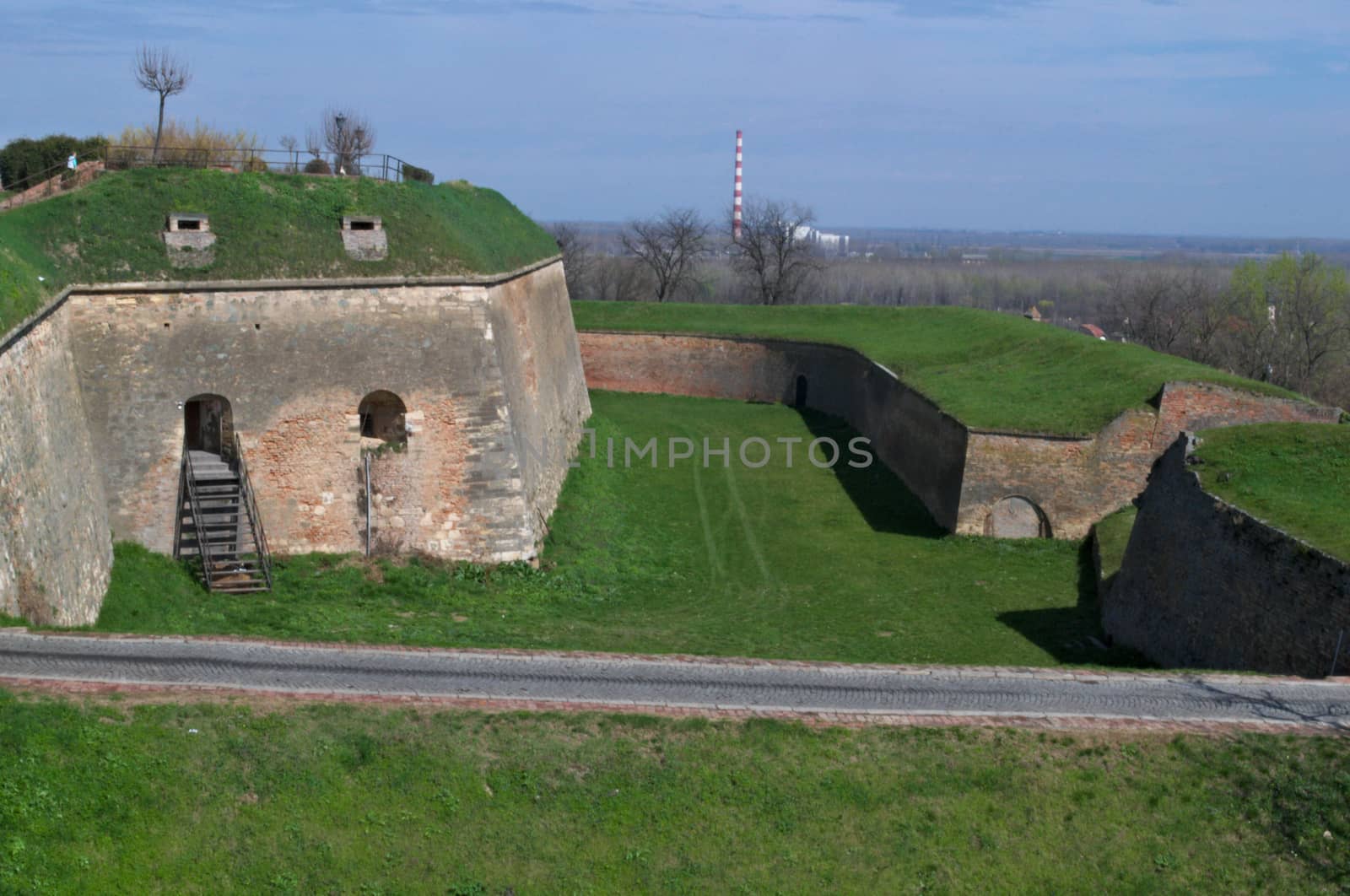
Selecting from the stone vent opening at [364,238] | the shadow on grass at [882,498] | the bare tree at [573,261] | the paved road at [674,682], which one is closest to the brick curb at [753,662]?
the paved road at [674,682]

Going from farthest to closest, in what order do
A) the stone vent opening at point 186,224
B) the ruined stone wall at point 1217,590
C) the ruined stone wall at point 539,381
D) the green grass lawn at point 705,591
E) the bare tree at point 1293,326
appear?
1. the bare tree at point 1293,326
2. the ruined stone wall at point 539,381
3. the stone vent opening at point 186,224
4. the green grass lawn at point 705,591
5. the ruined stone wall at point 1217,590

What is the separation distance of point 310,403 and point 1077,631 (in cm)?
1222

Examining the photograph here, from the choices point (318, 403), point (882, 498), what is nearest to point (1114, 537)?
point (882, 498)

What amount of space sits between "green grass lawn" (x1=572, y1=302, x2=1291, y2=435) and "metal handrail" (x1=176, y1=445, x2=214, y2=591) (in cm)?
1393

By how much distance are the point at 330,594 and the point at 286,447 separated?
2.49 meters

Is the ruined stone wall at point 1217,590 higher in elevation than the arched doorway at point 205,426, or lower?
lower

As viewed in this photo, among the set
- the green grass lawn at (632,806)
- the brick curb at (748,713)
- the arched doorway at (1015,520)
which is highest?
the brick curb at (748,713)

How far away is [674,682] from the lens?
12.3m

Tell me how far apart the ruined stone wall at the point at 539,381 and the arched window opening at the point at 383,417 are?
1.75m

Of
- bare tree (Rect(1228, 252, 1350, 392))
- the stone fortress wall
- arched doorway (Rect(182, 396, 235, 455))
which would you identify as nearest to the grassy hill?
the stone fortress wall

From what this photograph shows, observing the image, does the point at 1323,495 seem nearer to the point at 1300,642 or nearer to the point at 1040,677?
the point at 1300,642

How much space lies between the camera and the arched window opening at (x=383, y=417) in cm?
1950

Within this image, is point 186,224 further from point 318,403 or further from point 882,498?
point 882,498

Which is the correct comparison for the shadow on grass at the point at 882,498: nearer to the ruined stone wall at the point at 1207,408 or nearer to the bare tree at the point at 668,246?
the ruined stone wall at the point at 1207,408
